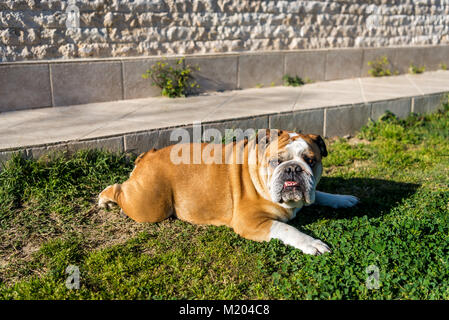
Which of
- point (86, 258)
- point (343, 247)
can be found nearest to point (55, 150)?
point (86, 258)

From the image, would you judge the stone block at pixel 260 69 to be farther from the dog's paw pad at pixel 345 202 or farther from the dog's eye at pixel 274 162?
the dog's eye at pixel 274 162

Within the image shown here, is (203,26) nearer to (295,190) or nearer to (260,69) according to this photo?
(260,69)

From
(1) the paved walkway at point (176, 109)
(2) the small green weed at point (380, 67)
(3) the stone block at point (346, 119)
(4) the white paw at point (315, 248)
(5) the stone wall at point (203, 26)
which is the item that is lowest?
(4) the white paw at point (315, 248)

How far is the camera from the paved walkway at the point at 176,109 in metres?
5.66

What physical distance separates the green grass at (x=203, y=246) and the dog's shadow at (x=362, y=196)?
1cm

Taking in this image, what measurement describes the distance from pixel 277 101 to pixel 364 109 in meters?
1.43

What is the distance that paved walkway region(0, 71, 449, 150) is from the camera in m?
5.66

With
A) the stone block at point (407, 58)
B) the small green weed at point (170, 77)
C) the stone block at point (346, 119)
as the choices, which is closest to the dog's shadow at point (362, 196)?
the stone block at point (346, 119)

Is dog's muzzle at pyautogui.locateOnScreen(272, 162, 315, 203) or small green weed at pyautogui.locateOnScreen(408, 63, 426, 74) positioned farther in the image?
small green weed at pyautogui.locateOnScreen(408, 63, 426, 74)

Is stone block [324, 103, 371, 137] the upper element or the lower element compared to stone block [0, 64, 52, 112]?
lower

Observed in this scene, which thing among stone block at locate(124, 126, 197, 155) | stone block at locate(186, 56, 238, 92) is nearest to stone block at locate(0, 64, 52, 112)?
stone block at locate(124, 126, 197, 155)

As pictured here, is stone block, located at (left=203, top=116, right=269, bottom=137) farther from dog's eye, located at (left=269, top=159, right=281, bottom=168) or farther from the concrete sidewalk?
dog's eye, located at (left=269, top=159, right=281, bottom=168)

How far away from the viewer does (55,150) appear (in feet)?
17.0

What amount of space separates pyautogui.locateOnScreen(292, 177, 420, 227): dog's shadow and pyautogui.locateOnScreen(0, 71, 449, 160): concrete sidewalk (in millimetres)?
1543
